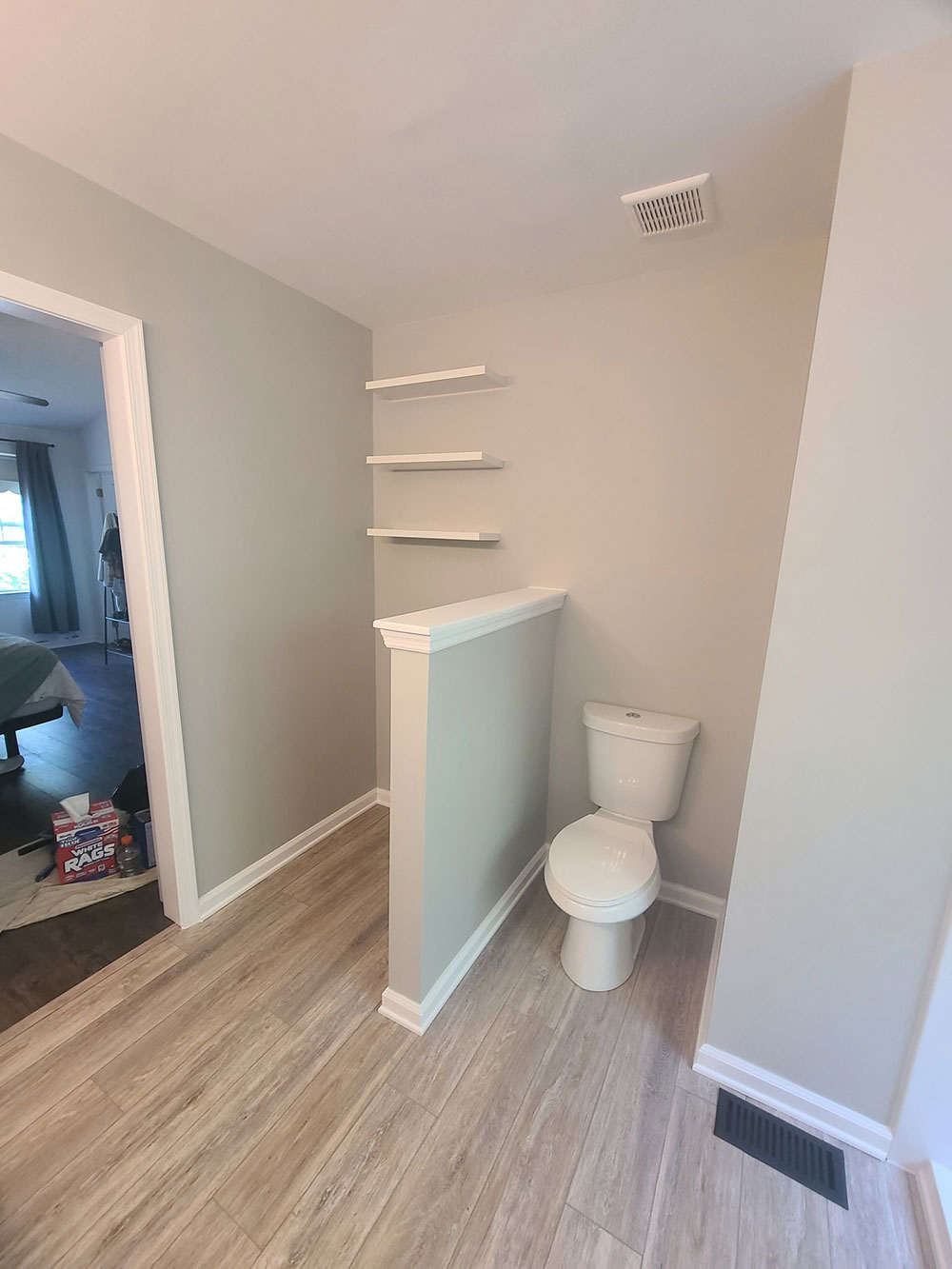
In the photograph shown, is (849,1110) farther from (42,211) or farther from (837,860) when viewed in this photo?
(42,211)

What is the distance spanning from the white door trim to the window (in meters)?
5.28

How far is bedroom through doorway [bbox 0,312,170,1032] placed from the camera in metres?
1.94

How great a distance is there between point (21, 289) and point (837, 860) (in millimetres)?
2517

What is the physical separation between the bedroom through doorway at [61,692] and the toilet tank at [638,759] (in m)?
1.79

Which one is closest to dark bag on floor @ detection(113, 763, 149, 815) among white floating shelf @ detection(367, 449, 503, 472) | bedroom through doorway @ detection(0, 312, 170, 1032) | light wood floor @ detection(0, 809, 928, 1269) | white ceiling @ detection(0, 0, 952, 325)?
bedroom through doorway @ detection(0, 312, 170, 1032)

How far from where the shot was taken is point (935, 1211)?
115cm

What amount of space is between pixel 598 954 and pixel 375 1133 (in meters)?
0.81

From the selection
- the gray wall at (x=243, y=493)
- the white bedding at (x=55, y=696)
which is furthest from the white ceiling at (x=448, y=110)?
the white bedding at (x=55, y=696)

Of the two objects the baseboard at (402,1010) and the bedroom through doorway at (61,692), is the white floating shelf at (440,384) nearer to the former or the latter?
the bedroom through doorway at (61,692)

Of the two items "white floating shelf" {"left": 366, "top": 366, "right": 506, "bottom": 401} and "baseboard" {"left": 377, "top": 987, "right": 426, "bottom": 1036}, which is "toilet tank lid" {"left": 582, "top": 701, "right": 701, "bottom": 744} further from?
"white floating shelf" {"left": 366, "top": 366, "right": 506, "bottom": 401}

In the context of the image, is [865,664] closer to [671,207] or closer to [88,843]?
[671,207]

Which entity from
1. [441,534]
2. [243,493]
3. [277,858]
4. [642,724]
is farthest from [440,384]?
[277,858]

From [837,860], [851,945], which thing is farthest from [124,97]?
[851,945]

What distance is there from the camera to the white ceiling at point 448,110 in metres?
0.98
